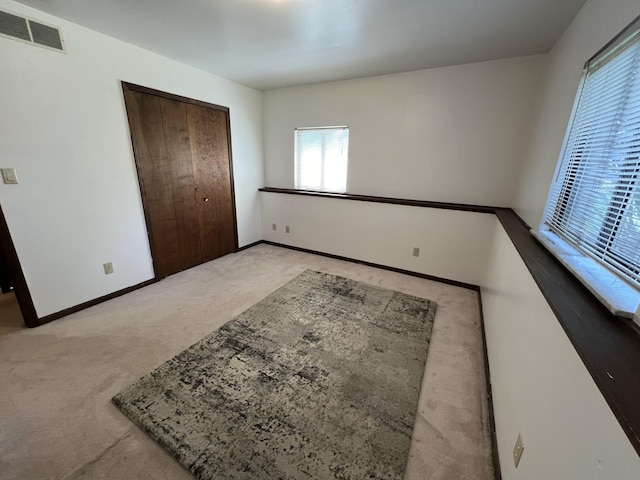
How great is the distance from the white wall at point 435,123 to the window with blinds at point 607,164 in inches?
49.0

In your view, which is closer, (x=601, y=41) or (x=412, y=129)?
(x=601, y=41)

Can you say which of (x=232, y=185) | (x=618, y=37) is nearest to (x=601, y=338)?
(x=618, y=37)

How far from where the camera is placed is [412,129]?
119 inches

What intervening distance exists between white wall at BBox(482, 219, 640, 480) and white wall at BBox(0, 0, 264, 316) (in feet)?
10.8

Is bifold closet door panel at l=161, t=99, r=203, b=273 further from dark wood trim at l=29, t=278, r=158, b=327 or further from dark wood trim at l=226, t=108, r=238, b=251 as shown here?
dark wood trim at l=226, t=108, r=238, b=251

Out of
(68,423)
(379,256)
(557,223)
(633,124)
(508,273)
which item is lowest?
(68,423)

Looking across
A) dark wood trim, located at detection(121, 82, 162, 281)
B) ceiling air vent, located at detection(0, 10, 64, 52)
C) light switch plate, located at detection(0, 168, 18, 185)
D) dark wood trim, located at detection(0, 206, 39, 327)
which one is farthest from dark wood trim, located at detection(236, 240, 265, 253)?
ceiling air vent, located at detection(0, 10, 64, 52)

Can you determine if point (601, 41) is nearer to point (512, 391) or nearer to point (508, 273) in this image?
point (508, 273)

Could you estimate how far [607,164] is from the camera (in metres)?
1.10

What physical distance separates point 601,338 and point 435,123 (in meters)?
2.77

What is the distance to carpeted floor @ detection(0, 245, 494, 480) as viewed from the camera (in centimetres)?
119

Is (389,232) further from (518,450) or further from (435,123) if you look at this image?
(518,450)

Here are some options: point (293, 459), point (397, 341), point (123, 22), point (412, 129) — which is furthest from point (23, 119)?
point (412, 129)

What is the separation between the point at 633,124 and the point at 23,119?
3.55m
